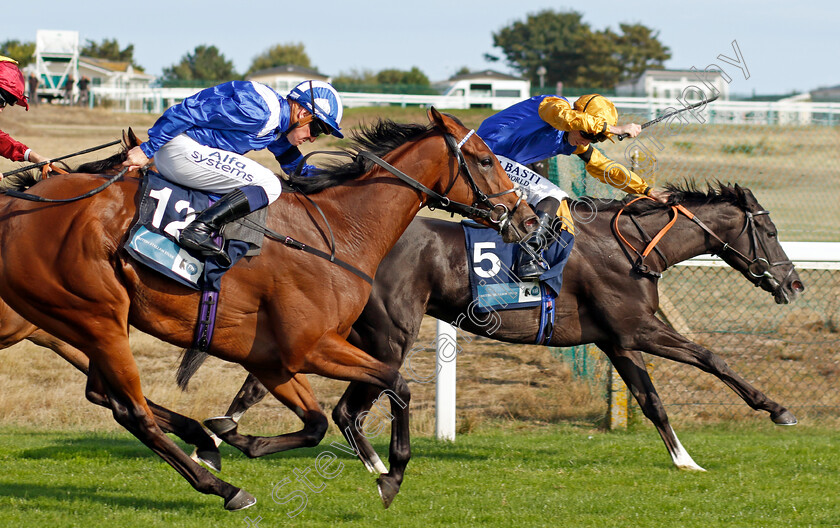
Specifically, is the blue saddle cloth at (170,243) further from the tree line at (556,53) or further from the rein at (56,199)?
the tree line at (556,53)

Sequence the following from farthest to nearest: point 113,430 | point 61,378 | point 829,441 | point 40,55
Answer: point 40,55, point 61,378, point 113,430, point 829,441

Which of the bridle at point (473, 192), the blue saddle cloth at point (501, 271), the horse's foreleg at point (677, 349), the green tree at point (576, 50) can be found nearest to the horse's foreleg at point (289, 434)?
the bridle at point (473, 192)

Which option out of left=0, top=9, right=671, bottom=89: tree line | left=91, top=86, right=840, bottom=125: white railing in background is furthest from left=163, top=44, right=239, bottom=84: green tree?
left=91, top=86, right=840, bottom=125: white railing in background

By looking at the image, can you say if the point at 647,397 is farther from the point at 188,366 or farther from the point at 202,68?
the point at 202,68

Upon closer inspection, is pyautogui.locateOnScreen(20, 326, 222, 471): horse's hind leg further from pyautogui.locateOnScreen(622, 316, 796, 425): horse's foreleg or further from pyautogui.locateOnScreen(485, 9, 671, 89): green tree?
pyautogui.locateOnScreen(485, 9, 671, 89): green tree

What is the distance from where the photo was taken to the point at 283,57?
84.9 meters

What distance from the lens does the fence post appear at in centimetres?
687

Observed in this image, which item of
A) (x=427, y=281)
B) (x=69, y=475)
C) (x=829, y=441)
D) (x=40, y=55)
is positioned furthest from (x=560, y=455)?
(x=40, y=55)

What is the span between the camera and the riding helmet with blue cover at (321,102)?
4516 millimetres

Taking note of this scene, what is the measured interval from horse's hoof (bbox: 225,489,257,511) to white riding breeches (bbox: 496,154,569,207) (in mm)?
2478

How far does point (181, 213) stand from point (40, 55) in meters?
37.6

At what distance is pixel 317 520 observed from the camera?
4.42 metres

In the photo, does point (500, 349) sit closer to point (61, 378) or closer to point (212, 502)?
point (61, 378)

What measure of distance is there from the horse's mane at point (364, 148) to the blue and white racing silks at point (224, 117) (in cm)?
32
